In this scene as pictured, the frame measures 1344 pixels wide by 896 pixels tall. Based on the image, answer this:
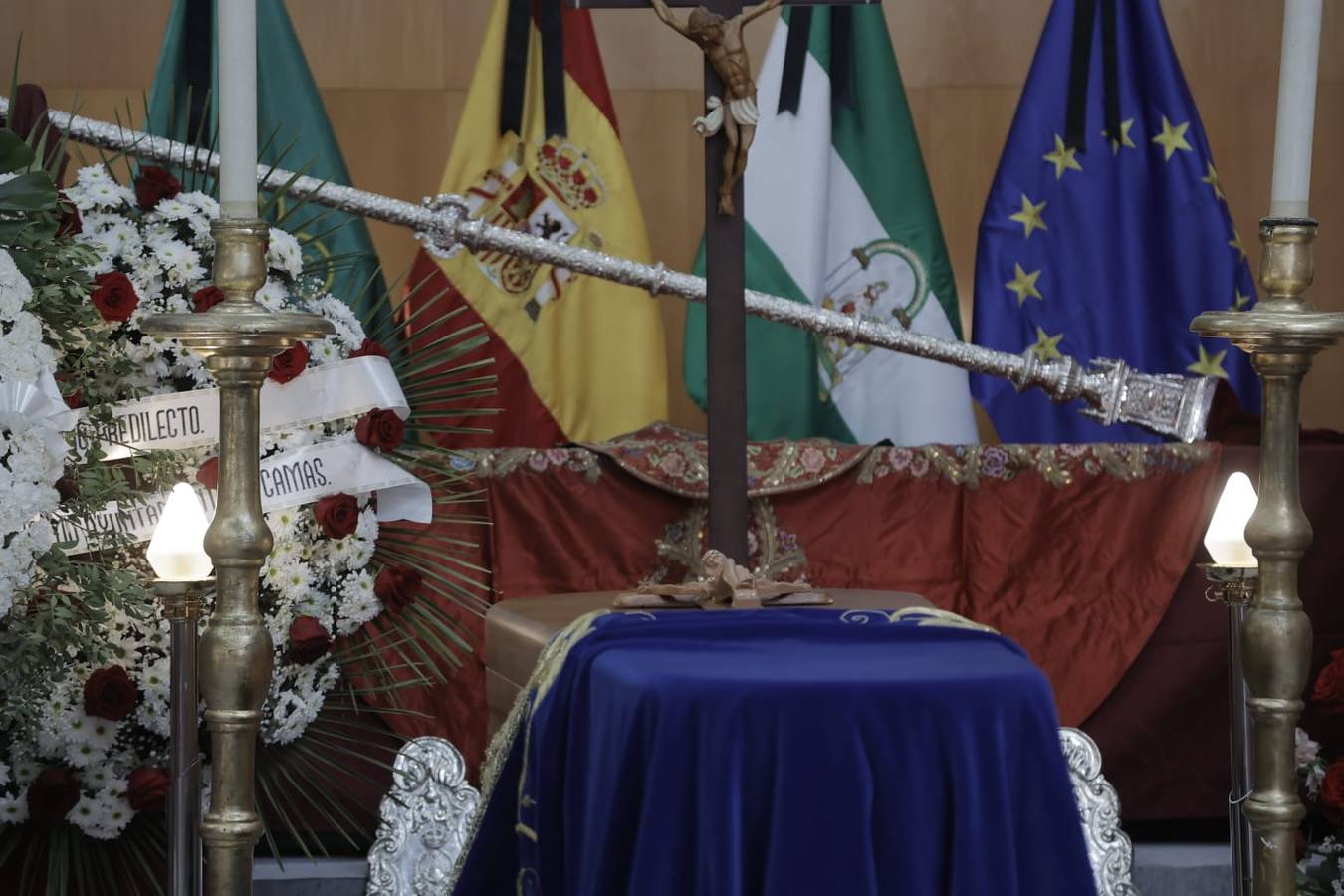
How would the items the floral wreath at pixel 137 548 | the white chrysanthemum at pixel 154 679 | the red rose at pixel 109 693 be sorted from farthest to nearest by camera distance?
1. the white chrysanthemum at pixel 154 679
2. the red rose at pixel 109 693
3. the floral wreath at pixel 137 548

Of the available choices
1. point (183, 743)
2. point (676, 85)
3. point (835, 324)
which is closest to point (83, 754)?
point (183, 743)

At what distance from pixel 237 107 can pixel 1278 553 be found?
45.8 inches

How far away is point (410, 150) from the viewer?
4949mm

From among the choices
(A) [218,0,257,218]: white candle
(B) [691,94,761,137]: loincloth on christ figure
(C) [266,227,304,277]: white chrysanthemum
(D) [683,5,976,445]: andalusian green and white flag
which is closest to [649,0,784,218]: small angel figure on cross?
(B) [691,94,761,137]: loincloth on christ figure

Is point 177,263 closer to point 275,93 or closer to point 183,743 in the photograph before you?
point 183,743

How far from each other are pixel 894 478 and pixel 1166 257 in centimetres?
116

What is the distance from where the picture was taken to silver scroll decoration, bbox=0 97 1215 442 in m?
3.65

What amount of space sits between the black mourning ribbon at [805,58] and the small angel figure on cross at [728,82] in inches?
59.6

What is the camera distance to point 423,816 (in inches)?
124

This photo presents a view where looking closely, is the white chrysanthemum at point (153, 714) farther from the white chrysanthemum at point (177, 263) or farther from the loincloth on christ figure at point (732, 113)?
the loincloth on christ figure at point (732, 113)

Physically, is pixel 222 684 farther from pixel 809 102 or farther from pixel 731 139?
pixel 809 102

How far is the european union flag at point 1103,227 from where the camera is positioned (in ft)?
13.9

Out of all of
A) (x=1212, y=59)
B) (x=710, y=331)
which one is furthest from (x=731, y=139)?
(x=1212, y=59)

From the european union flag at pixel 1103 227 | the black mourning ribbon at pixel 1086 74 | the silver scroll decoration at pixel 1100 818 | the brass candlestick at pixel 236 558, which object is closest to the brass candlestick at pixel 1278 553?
the brass candlestick at pixel 236 558
